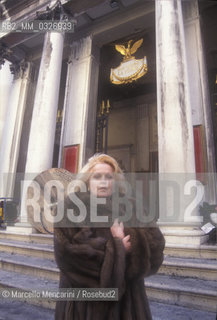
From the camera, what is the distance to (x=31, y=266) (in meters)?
3.59

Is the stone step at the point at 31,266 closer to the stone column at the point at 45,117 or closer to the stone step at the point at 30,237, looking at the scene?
the stone step at the point at 30,237

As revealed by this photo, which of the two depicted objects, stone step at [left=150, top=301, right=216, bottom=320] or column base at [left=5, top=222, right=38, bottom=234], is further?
column base at [left=5, top=222, right=38, bottom=234]

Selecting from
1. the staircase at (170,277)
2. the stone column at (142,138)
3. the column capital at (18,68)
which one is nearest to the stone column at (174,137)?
the staircase at (170,277)

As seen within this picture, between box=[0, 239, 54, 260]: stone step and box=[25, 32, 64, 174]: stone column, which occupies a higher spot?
box=[25, 32, 64, 174]: stone column

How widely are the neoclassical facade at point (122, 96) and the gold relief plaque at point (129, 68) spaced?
580mm

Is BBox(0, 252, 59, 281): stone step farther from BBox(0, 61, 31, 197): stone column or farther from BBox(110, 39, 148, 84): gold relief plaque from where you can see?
BBox(110, 39, 148, 84): gold relief plaque

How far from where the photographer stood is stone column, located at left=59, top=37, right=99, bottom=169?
8.70 m

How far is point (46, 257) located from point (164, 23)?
6.08 metres

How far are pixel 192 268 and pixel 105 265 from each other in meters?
2.40

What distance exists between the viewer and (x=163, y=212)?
430 cm

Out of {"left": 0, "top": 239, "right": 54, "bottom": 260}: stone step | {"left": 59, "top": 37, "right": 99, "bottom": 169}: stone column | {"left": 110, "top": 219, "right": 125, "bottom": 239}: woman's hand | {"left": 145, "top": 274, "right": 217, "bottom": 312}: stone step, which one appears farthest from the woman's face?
{"left": 59, "top": 37, "right": 99, "bottom": 169}: stone column

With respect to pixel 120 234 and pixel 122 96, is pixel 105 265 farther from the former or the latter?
pixel 122 96

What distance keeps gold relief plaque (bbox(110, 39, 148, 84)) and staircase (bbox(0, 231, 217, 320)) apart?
24.0 ft

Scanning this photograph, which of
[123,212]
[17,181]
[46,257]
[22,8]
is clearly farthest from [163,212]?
[22,8]
